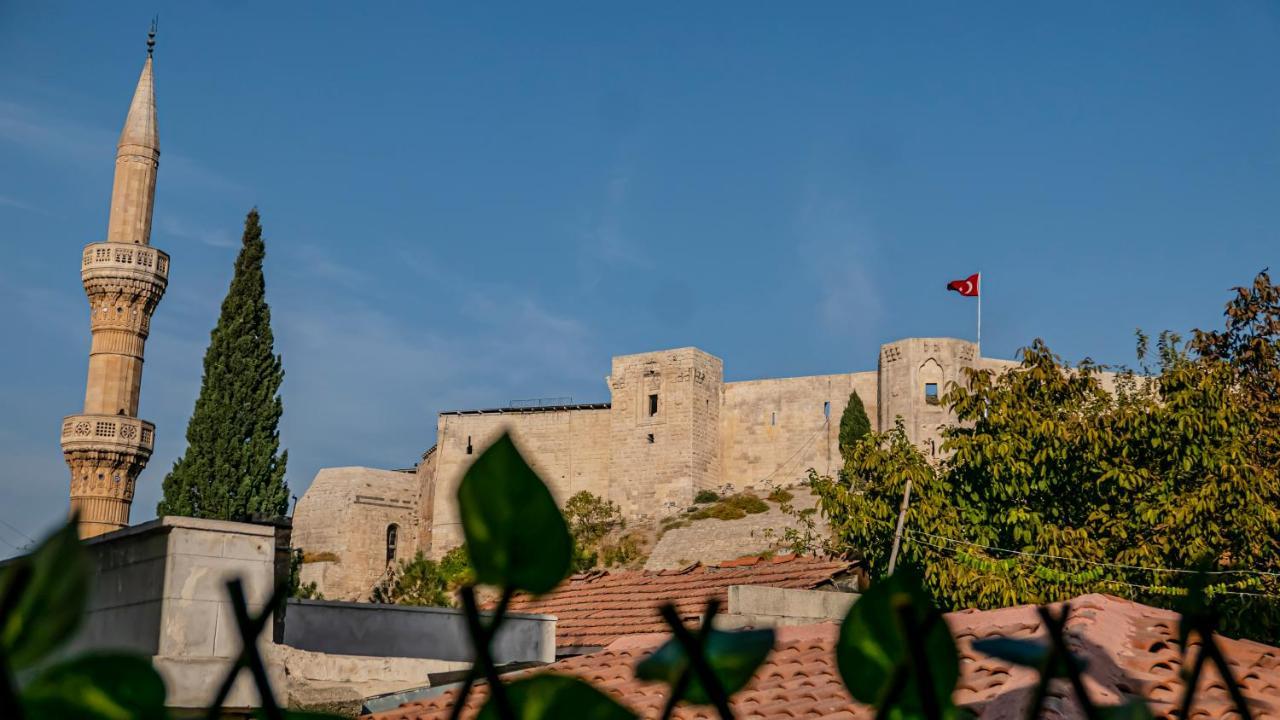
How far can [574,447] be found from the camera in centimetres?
4700

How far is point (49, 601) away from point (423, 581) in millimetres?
42345

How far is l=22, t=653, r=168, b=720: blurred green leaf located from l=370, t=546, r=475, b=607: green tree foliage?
38002mm

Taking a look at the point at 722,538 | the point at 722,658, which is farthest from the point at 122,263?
the point at 722,658

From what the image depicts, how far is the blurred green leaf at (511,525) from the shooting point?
40 centimetres

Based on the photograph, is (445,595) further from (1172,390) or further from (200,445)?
(1172,390)

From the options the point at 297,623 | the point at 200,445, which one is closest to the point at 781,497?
the point at 200,445

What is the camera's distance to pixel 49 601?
378 mm

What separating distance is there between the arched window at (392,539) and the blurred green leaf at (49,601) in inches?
1922

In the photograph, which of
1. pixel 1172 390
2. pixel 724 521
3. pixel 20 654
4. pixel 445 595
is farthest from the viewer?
pixel 724 521

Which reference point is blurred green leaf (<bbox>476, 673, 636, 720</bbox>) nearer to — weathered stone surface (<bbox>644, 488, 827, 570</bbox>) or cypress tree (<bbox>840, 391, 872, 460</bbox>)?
weathered stone surface (<bbox>644, 488, 827, 570</bbox>)

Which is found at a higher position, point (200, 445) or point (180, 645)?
point (200, 445)

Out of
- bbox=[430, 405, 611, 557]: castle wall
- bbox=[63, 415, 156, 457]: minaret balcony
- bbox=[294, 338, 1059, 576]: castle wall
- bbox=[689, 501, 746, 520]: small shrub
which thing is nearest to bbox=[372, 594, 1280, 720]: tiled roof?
bbox=[63, 415, 156, 457]: minaret balcony

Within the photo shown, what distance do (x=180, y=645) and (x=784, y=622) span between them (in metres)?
3.94

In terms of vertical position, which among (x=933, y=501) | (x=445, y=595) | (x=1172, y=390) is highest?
(x=1172, y=390)
